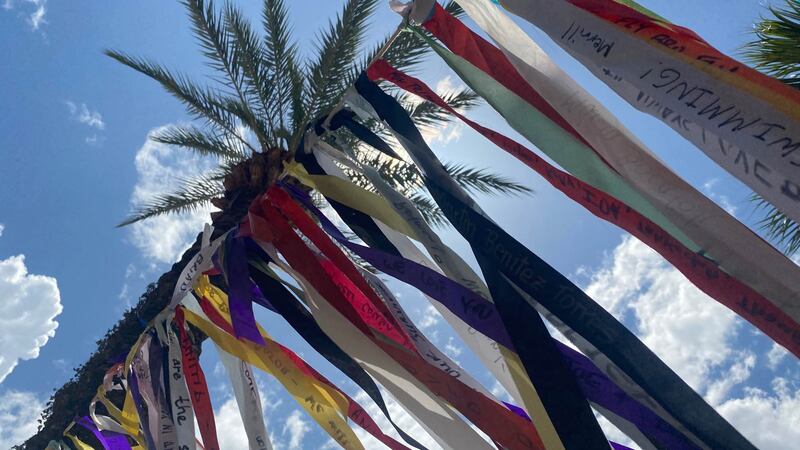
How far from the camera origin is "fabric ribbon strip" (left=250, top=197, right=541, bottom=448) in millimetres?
1708

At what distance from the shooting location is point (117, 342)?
4.32m

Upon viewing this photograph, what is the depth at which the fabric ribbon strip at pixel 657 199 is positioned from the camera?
1334 millimetres

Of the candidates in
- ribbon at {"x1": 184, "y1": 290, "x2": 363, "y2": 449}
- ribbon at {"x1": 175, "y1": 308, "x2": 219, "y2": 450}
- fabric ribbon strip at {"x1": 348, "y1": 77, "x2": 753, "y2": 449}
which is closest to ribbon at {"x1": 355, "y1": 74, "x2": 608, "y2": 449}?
fabric ribbon strip at {"x1": 348, "y1": 77, "x2": 753, "y2": 449}

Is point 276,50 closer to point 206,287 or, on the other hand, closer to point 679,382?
point 206,287

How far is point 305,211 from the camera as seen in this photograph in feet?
10.2

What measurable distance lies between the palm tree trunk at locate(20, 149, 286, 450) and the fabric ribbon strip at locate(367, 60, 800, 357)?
2.88 metres

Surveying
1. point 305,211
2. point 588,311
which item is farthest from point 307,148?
point 588,311

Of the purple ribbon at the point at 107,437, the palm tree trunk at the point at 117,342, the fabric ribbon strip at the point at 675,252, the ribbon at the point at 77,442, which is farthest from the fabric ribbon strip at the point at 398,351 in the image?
the ribbon at the point at 77,442

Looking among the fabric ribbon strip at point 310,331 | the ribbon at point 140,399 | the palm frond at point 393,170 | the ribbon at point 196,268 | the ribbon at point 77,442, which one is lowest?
the ribbon at point 77,442

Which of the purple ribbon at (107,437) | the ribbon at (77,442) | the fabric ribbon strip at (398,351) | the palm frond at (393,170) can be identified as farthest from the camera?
the palm frond at (393,170)

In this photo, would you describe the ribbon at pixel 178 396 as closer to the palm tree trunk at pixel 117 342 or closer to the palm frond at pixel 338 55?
the palm tree trunk at pixel 117 342

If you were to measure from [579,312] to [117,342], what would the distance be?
12.7 feet

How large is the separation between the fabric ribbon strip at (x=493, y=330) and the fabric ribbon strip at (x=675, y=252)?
36 cm

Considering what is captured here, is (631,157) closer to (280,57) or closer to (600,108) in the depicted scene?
(600,108)
